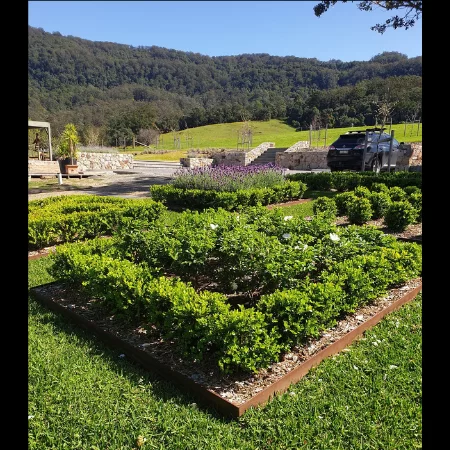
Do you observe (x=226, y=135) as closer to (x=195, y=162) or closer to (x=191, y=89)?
(x=195, y=162)

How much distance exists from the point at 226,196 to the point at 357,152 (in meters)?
7.87

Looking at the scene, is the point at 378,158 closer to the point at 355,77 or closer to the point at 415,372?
the point at 415,372

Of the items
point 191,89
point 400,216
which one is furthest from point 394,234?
point 191,89

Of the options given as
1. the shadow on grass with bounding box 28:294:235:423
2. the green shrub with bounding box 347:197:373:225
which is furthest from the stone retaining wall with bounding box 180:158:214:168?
the shadow on grass with bounding box 28:294:235:423

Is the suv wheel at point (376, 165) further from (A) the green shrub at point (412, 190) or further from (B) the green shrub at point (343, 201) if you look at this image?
(B) the green shrub at point (343, 201)

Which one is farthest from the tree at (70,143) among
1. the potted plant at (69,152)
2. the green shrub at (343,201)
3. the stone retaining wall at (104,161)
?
the green shrub at (343,201)

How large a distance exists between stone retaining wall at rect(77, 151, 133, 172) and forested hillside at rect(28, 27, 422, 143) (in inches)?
602

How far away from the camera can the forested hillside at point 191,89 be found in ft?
163

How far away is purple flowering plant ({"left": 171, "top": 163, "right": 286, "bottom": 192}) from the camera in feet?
38.3

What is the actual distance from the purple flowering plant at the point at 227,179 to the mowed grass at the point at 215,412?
8.43m

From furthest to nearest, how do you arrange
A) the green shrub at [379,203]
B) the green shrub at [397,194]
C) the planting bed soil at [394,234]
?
the green shrub at [397,194] < the green shrub at [379,203] < the planting bed soil at [394,234]

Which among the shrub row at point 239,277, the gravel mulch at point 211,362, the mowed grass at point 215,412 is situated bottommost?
the mowed grass at point 215,412

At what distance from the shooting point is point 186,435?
2488mm

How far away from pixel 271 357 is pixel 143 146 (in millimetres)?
50288
